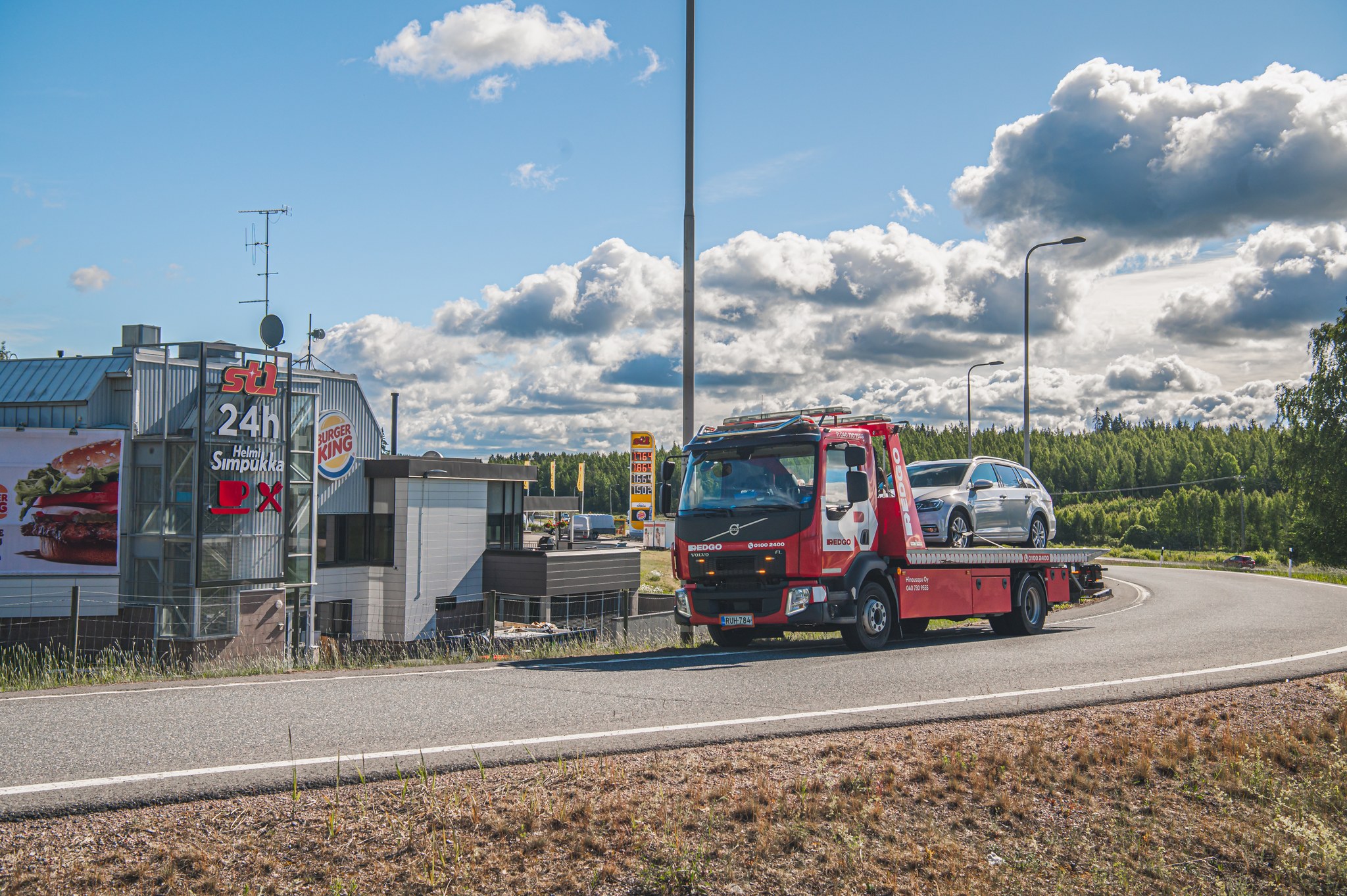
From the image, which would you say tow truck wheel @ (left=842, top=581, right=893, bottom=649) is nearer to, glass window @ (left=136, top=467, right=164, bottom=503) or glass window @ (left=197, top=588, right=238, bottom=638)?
glass window @ (left=197, top=588, right=238, bottom=638)

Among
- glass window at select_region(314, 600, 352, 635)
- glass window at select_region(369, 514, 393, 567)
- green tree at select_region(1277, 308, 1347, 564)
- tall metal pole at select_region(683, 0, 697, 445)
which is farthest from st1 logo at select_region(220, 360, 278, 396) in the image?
green tree at select_region(1277, 308, 1347, 564)

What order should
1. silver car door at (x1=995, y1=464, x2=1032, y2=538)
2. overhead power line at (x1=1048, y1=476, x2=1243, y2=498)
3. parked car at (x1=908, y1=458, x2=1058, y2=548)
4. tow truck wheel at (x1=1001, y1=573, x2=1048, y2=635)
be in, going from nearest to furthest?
1. parked car at (x1=908, y1=458, x2=1058, y2=548)
2. tow truck wheel at (x1=1001, y1=573, x2=1048, y2=635)
3. silver car door at (x1=995, y1=464, x2=1032, y2=538)
4. overhead power line at (x1=1048, y1=476, x2=1243, y2=498)

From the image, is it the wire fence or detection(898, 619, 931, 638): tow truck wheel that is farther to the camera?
detection(898, 619, 931, 638): tow truck wheel

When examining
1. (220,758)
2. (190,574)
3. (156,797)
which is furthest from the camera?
(190,574)

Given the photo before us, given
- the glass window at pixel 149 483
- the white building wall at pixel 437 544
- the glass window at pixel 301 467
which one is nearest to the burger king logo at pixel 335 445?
the white building wall at pixel 437 544

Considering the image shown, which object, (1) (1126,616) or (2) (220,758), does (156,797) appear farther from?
(1) (1126,616)

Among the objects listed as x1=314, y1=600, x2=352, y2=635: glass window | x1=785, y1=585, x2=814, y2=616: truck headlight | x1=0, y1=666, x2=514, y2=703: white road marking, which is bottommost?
x1=314, y1=600, x2=352, y2=635: glass window

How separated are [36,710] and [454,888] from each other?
5199mm

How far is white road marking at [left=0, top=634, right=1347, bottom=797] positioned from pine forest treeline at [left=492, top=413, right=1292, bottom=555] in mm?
91310

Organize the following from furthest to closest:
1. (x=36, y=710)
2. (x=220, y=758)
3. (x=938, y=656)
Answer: (x=938, y=656) < (x=36, y=710) < (x=220, y=758)

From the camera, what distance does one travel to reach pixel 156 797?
544 centimetres

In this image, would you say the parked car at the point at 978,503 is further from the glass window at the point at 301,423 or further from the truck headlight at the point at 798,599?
the glass window at the point at 301,423

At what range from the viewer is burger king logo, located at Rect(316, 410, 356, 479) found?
32188mm

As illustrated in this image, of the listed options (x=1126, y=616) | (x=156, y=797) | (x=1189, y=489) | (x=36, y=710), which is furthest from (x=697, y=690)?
(x=1189, y=489)
